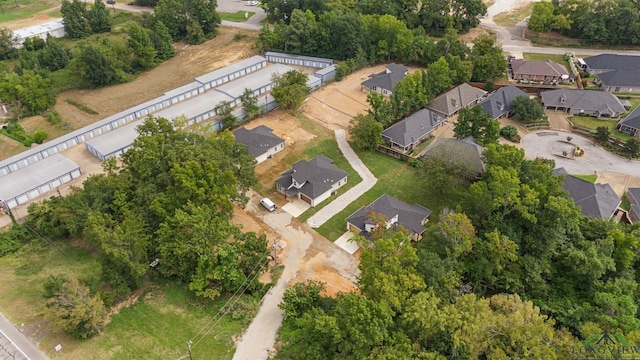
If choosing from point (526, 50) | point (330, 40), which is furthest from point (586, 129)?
point (330, 40)

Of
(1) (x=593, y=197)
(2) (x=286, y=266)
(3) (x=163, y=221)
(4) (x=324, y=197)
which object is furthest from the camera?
(4) (x=324, y=197)

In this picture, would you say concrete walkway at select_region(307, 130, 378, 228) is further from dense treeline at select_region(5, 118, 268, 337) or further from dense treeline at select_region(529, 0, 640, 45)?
dense treeline at select_region(529, 0, 640, 45)

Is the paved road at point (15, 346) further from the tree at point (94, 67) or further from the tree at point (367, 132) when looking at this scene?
the tree at point (94, 67)

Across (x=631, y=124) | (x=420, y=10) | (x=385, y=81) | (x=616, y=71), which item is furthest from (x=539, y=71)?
(x=420, y=10)

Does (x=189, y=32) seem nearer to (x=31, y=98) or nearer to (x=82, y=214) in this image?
(x=31, y=98)

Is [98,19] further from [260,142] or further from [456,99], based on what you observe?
[456,99]
